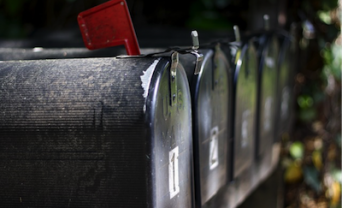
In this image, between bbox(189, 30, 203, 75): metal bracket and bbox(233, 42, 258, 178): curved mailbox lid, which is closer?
bbox(189, 30, 203, 75): metal bracket

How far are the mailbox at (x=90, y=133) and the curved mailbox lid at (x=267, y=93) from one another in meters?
1.06

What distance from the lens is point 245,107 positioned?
2002 mm

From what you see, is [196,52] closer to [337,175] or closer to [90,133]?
[90,133]

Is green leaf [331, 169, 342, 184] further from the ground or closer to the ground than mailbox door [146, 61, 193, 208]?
closer to the ground

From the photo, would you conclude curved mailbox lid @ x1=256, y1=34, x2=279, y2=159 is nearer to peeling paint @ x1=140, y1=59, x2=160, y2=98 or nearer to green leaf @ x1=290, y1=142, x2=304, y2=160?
green leaf @ x1=290, y1=142, x2=304, y2=160

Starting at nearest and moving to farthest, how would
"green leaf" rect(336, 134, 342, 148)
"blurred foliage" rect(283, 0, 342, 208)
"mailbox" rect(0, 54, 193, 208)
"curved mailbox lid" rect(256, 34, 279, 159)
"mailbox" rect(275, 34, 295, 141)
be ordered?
"mailbox" rect(0, 54, 193, 208), "curved mailbox lid" rect(256, 34, 279, 159), "mailbox" rect(275, 34, 295, 141), "blurred foliage" rect(283, 0, 342, 208), "green leaf" rect(336, 134, 342, 148)

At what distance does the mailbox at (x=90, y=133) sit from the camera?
111cm

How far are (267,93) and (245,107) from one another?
1.31 ft

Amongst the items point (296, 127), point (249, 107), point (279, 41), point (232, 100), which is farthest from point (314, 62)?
point (232, 100)

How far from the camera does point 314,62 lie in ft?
11.5

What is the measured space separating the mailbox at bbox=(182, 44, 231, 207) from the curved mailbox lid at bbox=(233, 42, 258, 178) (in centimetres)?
11

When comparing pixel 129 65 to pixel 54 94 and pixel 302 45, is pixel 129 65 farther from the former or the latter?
pixel 302 45

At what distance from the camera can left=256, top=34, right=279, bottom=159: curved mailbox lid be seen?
2240mm

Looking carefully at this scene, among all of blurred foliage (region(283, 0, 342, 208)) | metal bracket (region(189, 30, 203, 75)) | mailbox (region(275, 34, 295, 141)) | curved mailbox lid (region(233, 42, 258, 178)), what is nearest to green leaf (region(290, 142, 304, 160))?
blurred foliage (region(283, 0, 342, 208))
